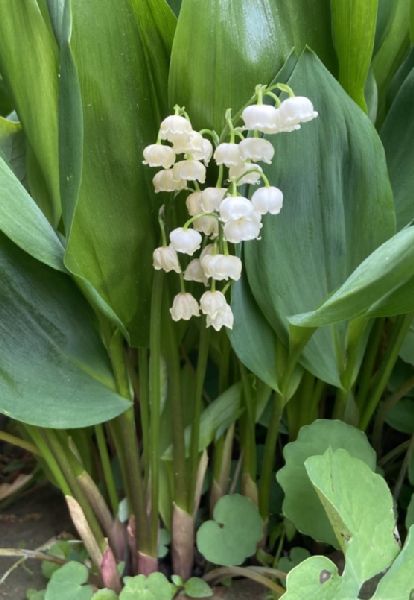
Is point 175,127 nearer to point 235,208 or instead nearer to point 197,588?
point 235,208

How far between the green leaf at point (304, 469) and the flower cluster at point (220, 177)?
0.21 metres

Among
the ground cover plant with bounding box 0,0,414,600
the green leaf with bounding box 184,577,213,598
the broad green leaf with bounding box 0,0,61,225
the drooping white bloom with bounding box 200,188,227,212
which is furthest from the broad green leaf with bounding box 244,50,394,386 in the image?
the green leaf with bounding box 184,577,213,598

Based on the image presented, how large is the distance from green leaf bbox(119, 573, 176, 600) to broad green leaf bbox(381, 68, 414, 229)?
0.46 meters

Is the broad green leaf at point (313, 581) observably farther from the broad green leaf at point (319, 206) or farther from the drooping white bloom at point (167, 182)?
the drooping white bloom at point (167, 182)

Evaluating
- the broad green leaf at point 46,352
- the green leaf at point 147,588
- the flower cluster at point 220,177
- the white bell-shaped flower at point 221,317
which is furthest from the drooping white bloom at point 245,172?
the green leaf at point 147,588

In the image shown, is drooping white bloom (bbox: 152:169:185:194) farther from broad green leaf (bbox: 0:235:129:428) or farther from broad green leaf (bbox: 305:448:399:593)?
broad green leaf (bbox: 305:448:399:593)

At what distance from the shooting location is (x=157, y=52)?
2.13 ft

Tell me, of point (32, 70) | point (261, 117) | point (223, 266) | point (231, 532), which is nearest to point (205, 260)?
point (223, 266)

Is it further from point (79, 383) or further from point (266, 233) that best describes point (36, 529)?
point (266, 233)

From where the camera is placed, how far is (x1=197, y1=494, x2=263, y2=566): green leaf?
74cm

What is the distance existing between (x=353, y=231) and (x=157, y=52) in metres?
0.26

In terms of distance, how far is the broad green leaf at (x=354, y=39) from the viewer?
0.60m

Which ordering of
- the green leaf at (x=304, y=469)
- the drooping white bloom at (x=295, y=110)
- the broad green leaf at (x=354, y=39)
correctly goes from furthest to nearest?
the green leaf at (x=304, y=469), the broad green leaf at (x=354, y=39), the drooping white bloom at (x=295, y=110)

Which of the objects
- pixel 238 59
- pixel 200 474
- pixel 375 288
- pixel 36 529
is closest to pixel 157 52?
pixel 238 59
